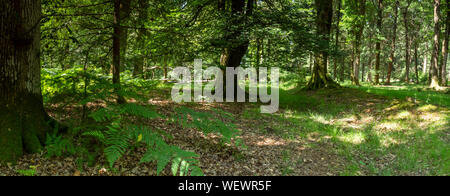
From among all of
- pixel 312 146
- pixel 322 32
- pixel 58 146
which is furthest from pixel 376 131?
pixel 322 32

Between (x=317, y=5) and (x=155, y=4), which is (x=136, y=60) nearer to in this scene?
(x=155, y=4)

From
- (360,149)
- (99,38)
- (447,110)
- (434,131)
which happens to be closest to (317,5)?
(447,110)

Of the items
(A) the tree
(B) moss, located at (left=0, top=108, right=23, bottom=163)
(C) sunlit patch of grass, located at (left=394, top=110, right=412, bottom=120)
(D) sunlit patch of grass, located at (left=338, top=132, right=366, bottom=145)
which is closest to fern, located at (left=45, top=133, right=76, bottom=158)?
(B) moss, located at (left=0, top=108, right=23, bottom=163)

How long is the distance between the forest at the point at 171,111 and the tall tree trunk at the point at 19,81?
0.01 meters

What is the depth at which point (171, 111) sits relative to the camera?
7234 millimetres

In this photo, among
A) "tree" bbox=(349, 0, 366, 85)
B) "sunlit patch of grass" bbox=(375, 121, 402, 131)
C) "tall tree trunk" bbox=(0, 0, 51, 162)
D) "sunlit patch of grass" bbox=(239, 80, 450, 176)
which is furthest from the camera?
"tree" bbox=(349, 0, 366, 85)

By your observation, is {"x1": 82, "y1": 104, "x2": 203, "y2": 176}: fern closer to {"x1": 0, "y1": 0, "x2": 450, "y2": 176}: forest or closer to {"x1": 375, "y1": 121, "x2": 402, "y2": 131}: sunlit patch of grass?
{"x1": 0, "y1": 0, "x2": 450, "y2": 176}: forest

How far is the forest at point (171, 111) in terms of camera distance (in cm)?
326

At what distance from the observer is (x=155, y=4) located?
6801mm

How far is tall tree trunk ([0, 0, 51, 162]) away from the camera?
3184mm

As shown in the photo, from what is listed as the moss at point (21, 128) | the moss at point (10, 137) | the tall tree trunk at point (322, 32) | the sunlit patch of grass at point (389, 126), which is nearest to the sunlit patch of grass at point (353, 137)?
the sunlit patch of grass at point (389, 126)

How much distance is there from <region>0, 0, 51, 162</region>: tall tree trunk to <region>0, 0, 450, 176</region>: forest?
14 mm

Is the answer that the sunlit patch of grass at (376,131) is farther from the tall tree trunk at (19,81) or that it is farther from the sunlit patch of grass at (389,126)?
the tall tree trunk at (19,81)

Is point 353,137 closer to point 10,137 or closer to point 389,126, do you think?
point 389,126
